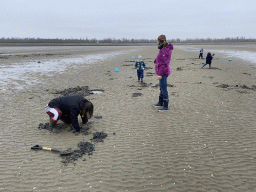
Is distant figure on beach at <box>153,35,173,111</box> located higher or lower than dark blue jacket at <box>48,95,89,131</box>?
higher

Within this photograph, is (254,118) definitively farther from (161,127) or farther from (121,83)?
(121,83)

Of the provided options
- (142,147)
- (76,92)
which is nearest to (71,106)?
(142,147)

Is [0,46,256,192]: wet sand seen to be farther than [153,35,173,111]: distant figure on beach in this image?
No

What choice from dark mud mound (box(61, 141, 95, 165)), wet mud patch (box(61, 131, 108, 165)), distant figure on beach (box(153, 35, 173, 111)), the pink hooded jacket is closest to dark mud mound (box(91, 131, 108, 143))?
wet mud patch (box(61, 131, 108, 165))

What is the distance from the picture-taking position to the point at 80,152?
4336mm

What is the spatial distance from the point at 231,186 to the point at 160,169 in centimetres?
138

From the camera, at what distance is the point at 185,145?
15.2ft

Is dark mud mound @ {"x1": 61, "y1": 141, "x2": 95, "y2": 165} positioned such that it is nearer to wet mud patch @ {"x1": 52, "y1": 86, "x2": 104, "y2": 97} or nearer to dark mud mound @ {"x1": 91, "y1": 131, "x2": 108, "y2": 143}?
dark mud mound @ {"x1": 91, "y1": 131, "x2": 108, "y2": 143}

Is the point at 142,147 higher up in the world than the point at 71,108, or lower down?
lower down

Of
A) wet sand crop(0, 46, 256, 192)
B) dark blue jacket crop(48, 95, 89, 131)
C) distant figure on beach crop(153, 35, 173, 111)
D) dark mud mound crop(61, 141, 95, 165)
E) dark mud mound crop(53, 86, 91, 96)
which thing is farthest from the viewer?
dark mud mound crop(53, 86, 91, 96)

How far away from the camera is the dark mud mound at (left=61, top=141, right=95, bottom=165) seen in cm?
407

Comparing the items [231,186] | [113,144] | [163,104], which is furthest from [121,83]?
[231,186]

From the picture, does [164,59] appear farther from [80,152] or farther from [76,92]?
[76,92]

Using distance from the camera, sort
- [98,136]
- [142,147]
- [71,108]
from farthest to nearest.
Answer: [98,136], [71,108], [142,147]
